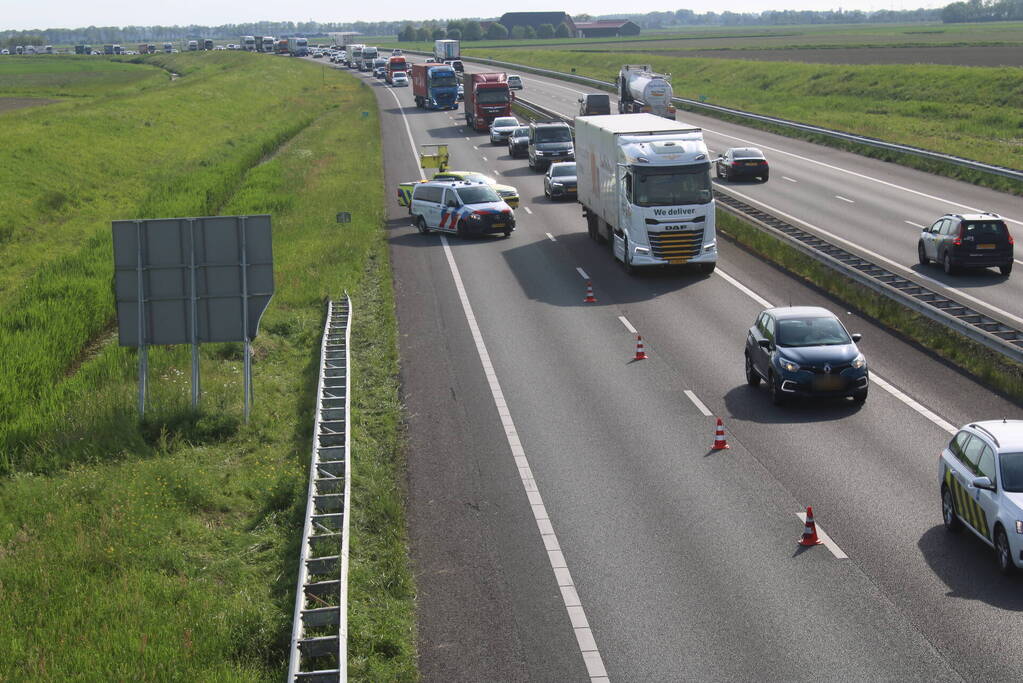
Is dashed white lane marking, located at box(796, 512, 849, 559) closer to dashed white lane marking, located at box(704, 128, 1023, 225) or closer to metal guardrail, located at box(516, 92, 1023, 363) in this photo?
metal guardrail, located at box(516, 92, 1023, 363)

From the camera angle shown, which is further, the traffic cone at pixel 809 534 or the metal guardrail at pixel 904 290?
the metal guardrail at pixel 904 290

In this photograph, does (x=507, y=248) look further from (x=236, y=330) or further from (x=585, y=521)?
(x=585, y=521)

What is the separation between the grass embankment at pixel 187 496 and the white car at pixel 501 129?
3109cm

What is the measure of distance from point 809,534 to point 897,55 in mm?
108041

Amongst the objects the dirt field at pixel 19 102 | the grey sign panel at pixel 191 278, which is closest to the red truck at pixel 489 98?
the dirt field at pixel 19 102

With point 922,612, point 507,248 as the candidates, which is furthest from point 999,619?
point 507,248

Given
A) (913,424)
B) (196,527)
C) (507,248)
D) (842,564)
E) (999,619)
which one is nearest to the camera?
(999,619)

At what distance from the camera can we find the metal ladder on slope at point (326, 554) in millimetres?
11711

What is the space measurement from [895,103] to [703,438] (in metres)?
65.2

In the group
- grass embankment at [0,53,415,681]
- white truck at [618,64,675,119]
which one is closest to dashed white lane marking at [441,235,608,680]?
grass embankment at [0,53,415,681]

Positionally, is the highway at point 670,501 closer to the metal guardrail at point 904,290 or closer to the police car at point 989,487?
the police car at point 989,487

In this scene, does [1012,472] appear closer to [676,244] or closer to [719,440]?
[719,440]

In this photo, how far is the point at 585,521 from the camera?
16.2 metres

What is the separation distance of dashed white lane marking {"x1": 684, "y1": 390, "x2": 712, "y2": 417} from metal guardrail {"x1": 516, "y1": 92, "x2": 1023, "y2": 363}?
218 inches
